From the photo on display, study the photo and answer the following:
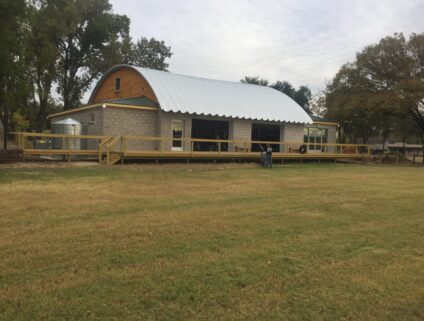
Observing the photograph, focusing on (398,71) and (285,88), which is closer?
(398,71)

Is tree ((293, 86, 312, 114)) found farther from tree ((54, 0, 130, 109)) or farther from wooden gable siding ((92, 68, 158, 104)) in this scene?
wooden gable siding ((92, 68, 158, 104))

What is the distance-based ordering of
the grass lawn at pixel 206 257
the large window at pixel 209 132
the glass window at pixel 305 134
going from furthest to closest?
1. the glass window at pixel 305 134
2. the large window at pixel 209 132
3. the grass lawn at pixel 206 257

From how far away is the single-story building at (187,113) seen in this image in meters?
21.5

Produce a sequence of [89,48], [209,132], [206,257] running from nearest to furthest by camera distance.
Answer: [206,257] → [209,132] → [89,48]

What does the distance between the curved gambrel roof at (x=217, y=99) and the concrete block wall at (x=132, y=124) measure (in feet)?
4.00

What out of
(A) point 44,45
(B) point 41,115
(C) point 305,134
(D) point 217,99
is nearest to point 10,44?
(D) point 217,99

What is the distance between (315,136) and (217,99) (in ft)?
33.2

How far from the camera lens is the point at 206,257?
16.8 feet

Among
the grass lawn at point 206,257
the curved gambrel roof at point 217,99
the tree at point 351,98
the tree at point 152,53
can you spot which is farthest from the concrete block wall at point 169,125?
the tree at point 152,53

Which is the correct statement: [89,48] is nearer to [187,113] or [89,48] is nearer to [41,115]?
[41,115]

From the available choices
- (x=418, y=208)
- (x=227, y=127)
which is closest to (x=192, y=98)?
(x=227, y=127)

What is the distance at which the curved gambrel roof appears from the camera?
22.9 m

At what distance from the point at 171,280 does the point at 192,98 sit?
66.1 feet

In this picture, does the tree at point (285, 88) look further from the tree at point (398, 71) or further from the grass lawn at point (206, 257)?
the grass lawn at point (206, 257)
